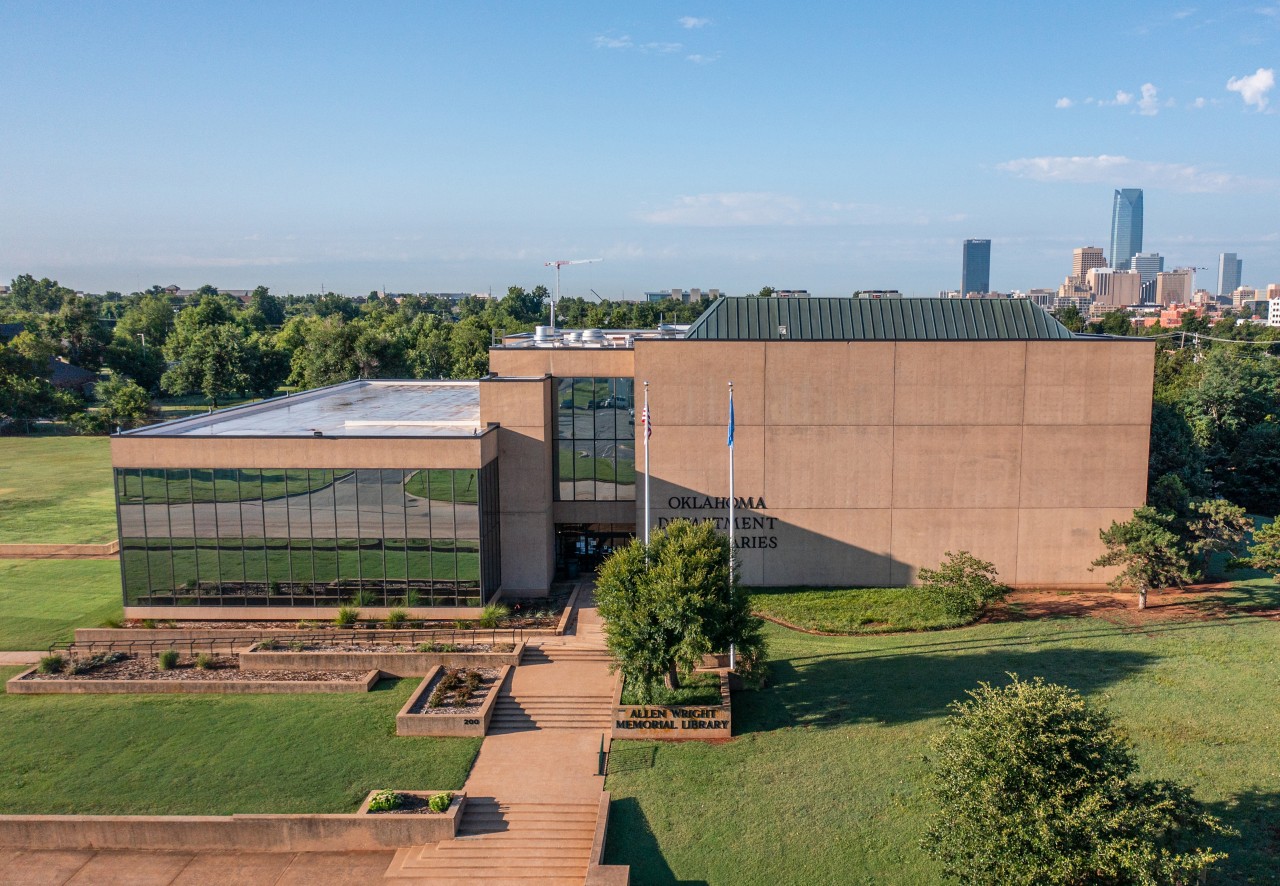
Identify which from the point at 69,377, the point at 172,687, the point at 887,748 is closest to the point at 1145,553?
the point at 887,748

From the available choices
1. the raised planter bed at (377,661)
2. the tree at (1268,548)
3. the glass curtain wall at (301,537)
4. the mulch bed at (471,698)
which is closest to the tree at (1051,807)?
the mulch bed at (471,698)

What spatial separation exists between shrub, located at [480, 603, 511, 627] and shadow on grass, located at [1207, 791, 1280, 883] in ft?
74.5

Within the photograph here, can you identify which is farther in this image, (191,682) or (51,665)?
(51,665)

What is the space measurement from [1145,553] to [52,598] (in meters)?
45.2

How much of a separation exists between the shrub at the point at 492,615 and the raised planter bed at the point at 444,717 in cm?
540

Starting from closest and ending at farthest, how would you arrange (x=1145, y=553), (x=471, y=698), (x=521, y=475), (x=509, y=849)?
(x=509, y=849)
(x=471, y=698)
(x=1145, y=553)
(x=521, y=475)

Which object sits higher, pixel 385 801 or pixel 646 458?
pixel 646 458

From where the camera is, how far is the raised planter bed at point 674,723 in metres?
25.7

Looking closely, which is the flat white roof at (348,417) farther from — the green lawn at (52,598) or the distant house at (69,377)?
the distant house at (69,377)

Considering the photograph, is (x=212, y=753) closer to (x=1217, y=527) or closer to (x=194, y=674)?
(x=194, y=674)

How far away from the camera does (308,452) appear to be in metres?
34.0

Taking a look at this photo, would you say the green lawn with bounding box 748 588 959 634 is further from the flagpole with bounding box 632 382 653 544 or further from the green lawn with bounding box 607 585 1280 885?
the flagpole with bounding box 632 382 653 544

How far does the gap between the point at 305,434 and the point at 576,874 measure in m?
21.7

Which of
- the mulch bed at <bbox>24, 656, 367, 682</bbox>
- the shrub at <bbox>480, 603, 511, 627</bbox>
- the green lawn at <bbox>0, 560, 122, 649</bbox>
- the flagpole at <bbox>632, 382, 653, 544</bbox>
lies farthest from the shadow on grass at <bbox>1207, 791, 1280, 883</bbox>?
the green lawn at <bbox>0, 560, 122, 649</bbox>
